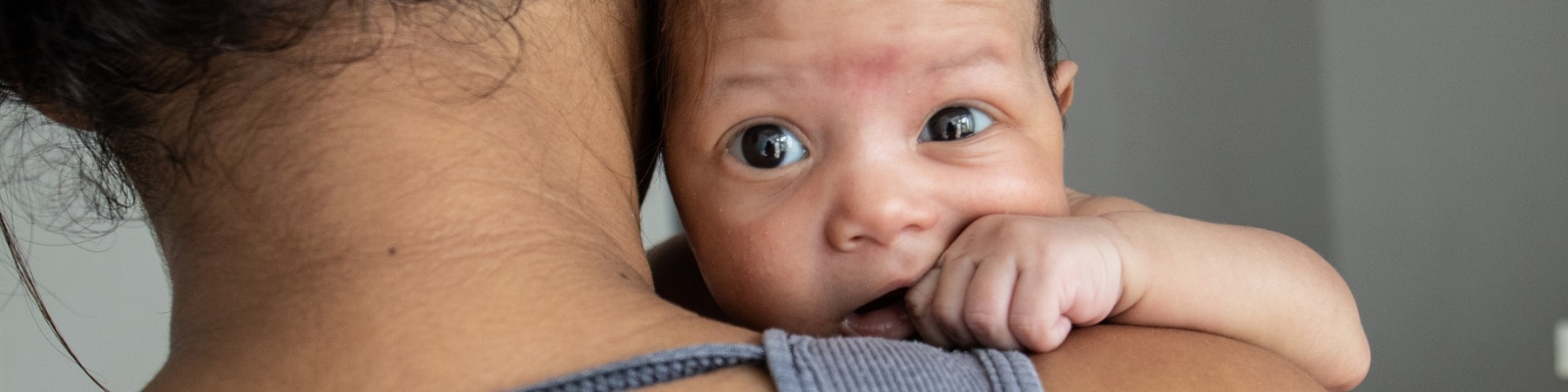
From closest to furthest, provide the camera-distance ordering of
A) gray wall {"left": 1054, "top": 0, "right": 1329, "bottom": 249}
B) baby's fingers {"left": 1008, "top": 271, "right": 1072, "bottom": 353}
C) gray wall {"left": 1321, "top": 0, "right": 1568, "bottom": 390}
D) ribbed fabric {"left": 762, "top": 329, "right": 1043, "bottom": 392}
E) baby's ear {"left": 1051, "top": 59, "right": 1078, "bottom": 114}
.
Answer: ribbed fabric {"left": 762, "top": 329, "right": 1043, "bottom": 392}, baby's fingers {"left": 1008, "top": 271, "right": 1072, "bottom": 353}, baby's ear {"left": 1051, "top": 59, "right": 1078, "bottom": 114}, gray wall {"left": 1321, "top": 0, "right": 1568, "bottom": 390}, gray wall {"left": 1054, "top": 0, "right": 1329, "bottom": 249}

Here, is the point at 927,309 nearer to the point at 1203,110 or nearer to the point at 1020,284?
the point at 1020,284

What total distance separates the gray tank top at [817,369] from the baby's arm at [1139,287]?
0.11 meters

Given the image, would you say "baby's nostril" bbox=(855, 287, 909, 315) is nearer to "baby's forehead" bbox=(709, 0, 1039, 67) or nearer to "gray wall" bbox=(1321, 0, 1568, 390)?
"baby's forehead" bbox=(709, 0, 1039, 67)

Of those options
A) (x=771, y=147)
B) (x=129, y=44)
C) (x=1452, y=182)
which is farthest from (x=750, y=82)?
(x=1452, y=182)

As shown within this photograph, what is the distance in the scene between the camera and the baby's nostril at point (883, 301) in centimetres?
80

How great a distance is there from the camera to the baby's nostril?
0.80 metres

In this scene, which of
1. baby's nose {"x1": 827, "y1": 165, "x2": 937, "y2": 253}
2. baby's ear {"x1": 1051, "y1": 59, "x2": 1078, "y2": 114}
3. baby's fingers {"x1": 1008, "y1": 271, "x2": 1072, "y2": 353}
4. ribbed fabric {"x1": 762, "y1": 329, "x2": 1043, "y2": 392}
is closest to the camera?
ribbed fabric {"x1": 762, "y1": 329, "x2": 1043, "y2": 392}

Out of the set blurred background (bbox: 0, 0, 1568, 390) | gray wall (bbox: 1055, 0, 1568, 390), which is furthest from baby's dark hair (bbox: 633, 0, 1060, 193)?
gray wall (bbox: 1055, 0, 1568, 390)

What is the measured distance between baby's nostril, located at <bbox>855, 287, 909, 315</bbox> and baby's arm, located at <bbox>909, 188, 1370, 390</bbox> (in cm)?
5

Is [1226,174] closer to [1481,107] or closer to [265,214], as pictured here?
[1481,107]

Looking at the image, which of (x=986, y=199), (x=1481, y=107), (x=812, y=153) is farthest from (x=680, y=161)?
(x=1481, y=107)

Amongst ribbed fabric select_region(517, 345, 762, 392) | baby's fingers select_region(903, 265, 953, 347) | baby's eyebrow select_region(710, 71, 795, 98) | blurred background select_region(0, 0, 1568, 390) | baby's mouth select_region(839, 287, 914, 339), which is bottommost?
blurred background select_region(0, 0, 1568, 390)

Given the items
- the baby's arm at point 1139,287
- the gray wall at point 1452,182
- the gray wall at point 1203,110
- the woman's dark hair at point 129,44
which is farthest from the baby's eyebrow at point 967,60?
the gray wall at point 1203,110

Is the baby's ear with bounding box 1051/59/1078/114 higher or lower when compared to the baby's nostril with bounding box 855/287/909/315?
higher
